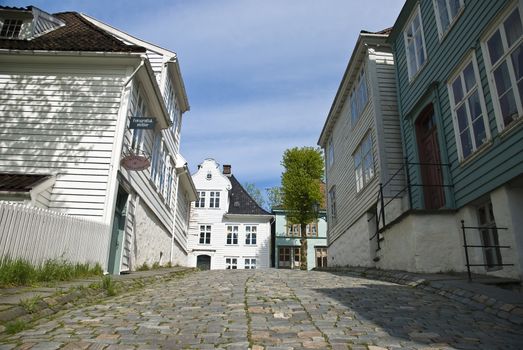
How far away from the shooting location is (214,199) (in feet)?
125

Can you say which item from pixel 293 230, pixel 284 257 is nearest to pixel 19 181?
pixel 284 257

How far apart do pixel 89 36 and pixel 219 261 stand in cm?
2495

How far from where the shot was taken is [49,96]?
12.6m

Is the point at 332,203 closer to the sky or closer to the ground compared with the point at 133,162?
closer to the sky

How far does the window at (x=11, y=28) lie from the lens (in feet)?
46.5

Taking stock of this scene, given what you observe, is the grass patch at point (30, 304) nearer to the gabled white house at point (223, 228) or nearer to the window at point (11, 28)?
the window at point (11, 28)

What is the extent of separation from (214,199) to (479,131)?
30.3 m

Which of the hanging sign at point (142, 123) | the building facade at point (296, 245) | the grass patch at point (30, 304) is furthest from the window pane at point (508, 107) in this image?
the building facade at point (296, 245)

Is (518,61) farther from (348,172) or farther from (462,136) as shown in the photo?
(348,172)

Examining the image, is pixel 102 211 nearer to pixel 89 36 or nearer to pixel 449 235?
pixel 89 36

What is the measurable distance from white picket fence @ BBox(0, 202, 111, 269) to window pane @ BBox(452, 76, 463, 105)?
9386mm

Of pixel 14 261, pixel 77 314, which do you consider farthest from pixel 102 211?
pixel 77 314

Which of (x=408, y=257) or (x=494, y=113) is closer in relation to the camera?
(x=494, y=113)

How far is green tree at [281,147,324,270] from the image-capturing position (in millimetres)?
32375
